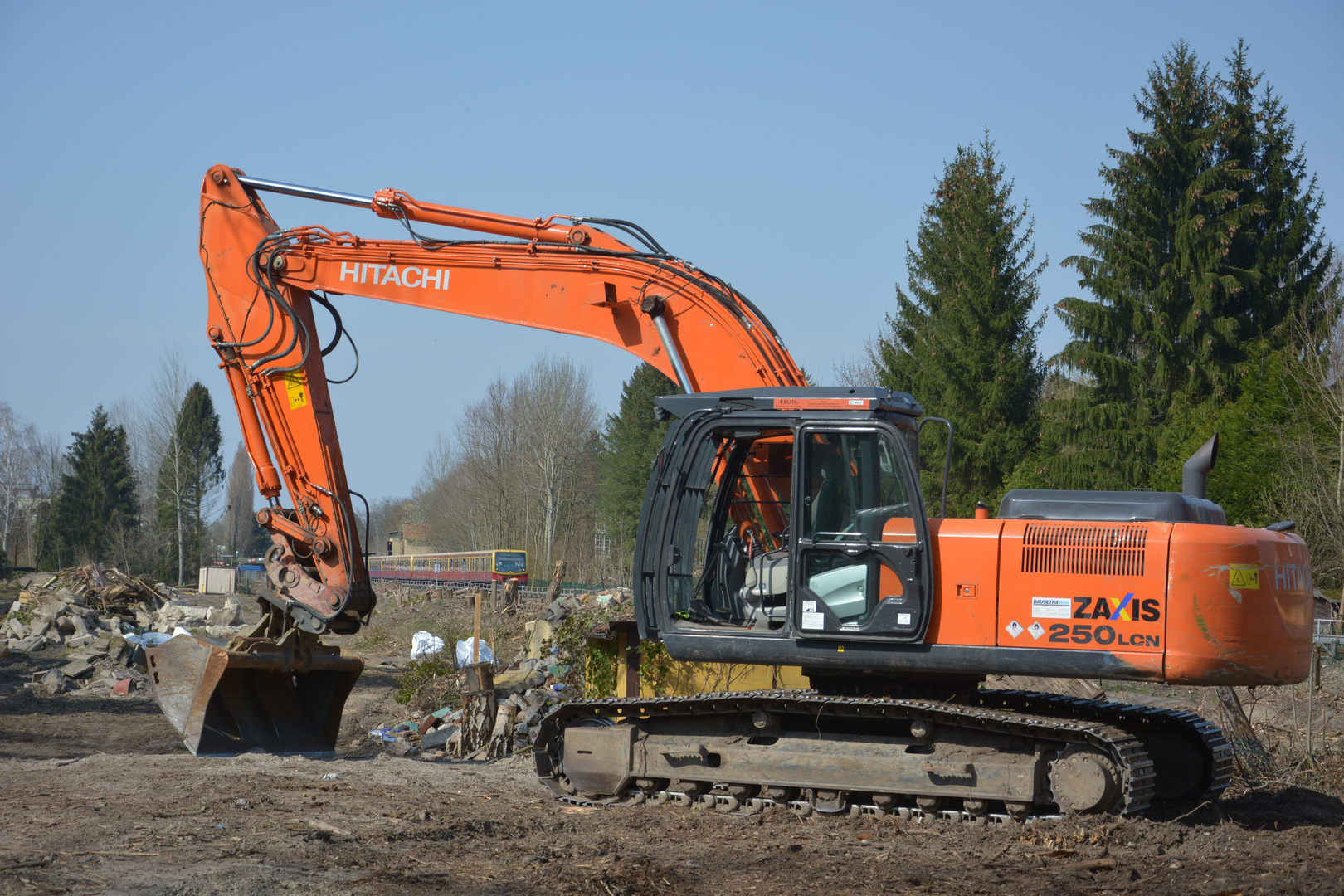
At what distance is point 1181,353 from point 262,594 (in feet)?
77.8

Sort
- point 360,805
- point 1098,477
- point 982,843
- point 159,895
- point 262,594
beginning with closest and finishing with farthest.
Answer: point 159,895
point 982,843
point 360,805
point 262,594
point 1098,477

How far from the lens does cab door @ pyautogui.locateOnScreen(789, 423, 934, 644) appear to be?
19.9ft

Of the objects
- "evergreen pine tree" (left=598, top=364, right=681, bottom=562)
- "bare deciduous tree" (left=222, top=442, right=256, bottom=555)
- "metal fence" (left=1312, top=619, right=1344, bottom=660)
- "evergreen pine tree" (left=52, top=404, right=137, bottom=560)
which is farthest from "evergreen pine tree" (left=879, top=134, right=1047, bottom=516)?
"bare deciduous tree" (left=222, top=442, right=256, bottom=555)

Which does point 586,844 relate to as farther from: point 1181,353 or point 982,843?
point 1181,353

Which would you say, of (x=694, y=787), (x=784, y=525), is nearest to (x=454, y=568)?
(x=694, y=787)

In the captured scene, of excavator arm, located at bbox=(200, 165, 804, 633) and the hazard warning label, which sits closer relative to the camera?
the hazard warning label

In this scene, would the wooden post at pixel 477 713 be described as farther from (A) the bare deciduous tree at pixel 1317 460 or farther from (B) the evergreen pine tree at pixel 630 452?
(B) the evergreen pine tree at pixel 630 452

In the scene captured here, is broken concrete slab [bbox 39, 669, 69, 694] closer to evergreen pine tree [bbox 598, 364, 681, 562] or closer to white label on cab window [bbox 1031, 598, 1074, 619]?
white label on cab window [bbox 1031, 598, 1074, 619]

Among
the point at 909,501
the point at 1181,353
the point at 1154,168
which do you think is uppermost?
the point at 1154,168

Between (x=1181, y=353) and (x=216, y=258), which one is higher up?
(x=1181, y=353)

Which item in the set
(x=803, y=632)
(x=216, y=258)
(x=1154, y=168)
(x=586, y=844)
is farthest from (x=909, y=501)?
(x=1154, y=168)

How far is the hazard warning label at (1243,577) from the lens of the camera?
571 cm

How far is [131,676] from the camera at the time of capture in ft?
56.4

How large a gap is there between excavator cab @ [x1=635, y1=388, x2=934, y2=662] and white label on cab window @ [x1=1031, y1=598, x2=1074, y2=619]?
0.55 metres
